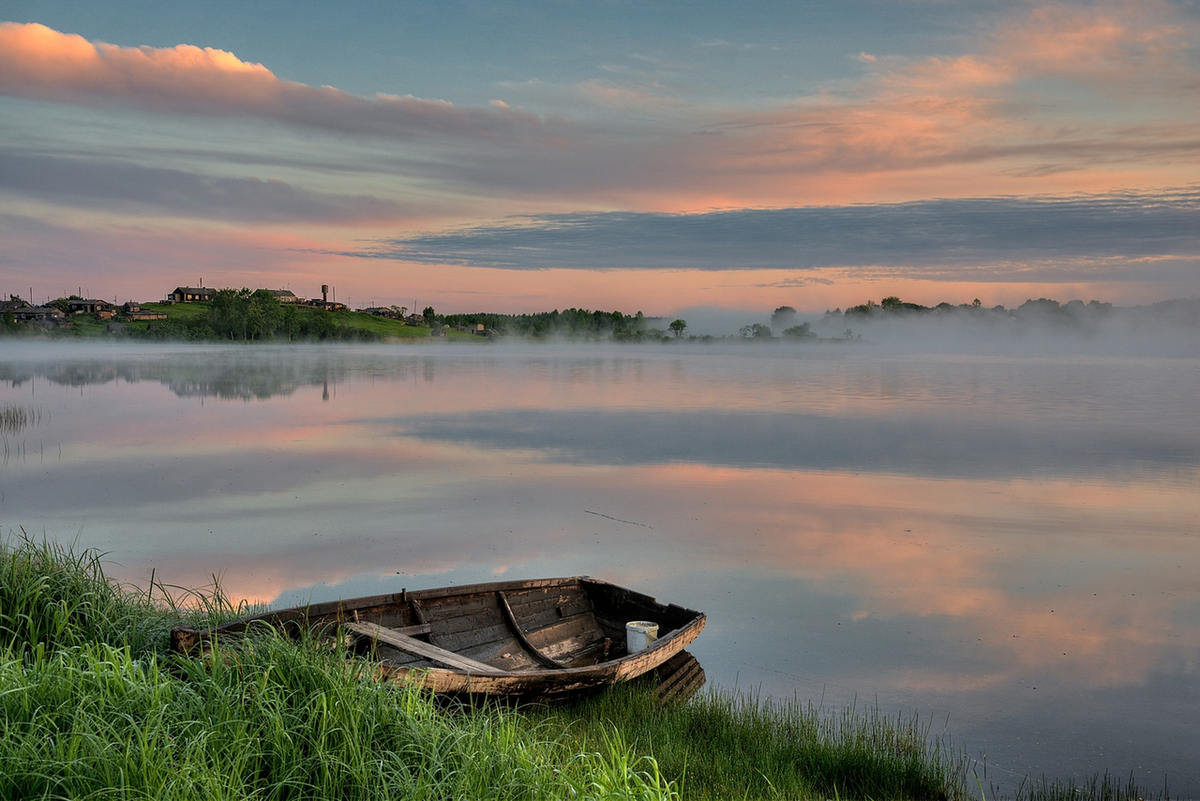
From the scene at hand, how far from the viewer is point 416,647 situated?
8078 mm

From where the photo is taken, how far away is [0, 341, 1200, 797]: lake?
995cm

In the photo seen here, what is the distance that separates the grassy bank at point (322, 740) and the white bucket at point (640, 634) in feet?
4.60

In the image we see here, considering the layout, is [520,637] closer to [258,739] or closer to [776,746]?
[776,746]

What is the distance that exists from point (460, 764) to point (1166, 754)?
289 inches

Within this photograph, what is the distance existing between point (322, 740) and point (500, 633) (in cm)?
452

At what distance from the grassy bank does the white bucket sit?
1.40 m

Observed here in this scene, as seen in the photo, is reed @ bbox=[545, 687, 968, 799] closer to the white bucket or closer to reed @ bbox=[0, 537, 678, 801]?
the white bucket

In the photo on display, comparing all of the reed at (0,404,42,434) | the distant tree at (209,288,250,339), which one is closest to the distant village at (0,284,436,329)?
the distant tree at (209,288,250,339)

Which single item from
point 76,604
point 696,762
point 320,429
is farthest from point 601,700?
point 320,429

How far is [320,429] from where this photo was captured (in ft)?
105

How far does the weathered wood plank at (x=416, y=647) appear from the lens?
786cm

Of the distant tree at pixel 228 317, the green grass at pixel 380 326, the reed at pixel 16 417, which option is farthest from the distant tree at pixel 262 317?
the reed at pixel 16 417

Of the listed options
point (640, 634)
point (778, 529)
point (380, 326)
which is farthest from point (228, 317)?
point (640, 634)

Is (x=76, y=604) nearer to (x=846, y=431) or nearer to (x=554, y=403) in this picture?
(x=846, y=431)
